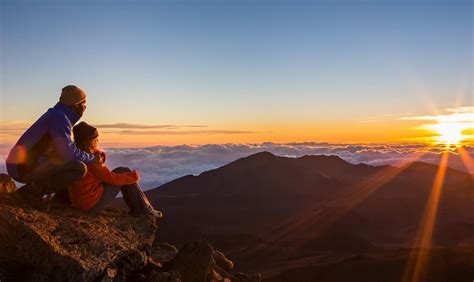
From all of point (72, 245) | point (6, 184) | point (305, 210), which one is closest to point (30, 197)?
point (72, 245)

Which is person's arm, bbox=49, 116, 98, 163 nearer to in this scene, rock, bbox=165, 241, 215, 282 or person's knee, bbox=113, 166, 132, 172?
person's knee, bbox=113, 166, 132, 172

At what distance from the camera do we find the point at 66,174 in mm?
6559

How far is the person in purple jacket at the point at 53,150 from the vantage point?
252 inches

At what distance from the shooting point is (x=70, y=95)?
6.56m

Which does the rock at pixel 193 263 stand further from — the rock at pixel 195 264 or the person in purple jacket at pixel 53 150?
the person in purple jacket at pixel 53 150

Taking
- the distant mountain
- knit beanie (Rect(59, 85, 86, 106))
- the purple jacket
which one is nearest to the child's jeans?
the purple jacket

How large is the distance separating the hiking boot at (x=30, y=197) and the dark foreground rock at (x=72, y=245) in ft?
0.34

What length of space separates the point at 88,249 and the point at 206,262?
306 centimetres

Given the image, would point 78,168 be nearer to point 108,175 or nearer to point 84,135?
point 108,175

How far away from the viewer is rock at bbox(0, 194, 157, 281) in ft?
20.5

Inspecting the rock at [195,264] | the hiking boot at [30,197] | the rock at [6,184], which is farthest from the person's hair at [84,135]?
the rock at [195,264]

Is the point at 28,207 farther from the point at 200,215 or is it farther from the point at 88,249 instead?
the point at 200,215

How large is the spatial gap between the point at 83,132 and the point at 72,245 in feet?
5.23

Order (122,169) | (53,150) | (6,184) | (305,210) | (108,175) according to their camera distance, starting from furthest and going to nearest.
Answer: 1. (305,210)
2. (6,184)
3. (122,169)
4. (108,175)
5. (53,150)
